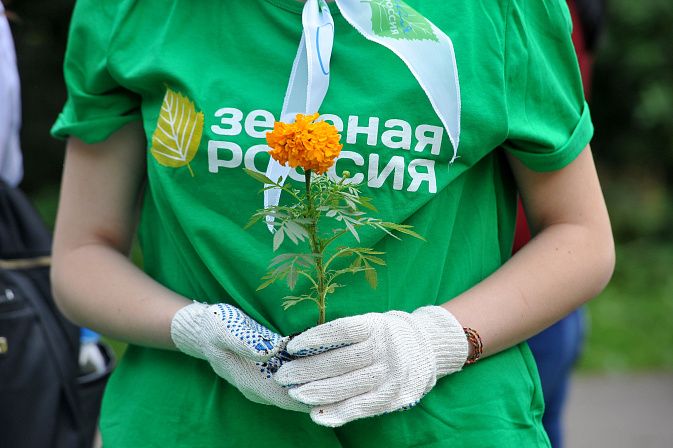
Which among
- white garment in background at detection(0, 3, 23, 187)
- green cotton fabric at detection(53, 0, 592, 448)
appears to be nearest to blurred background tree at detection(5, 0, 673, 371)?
white garment in background at detection(0, 3, 23, 187)

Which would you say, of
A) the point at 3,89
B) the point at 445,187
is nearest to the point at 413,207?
the point at 445,187

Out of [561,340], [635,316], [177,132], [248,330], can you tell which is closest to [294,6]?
[177,132]

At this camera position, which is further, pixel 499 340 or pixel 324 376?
pixel 499 340

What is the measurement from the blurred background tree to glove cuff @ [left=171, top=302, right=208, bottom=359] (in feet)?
17.0

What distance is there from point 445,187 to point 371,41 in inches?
10.5

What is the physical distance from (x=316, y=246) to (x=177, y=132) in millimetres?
345

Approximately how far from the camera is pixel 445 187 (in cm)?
167

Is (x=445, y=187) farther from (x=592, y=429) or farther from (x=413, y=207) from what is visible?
(x=592, y=429)

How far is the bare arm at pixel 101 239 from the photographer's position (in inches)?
71.1

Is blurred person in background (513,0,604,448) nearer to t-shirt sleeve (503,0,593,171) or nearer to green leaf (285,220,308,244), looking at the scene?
t-shirt sleeve (503,0,593,171)

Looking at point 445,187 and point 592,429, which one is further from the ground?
point 445,187

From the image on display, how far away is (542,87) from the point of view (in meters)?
1.67

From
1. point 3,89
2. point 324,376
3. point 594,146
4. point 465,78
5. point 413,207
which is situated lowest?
point 594,146

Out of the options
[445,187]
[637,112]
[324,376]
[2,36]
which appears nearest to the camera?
[324,376]
